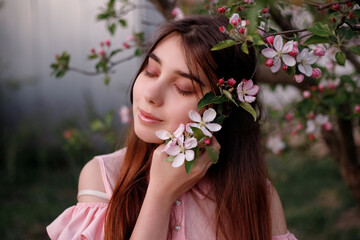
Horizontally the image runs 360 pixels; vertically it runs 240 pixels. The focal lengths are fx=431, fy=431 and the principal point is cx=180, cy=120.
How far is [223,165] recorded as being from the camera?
60.9 inches

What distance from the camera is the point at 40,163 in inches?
177

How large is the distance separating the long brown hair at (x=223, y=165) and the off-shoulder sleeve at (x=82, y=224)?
4 cm

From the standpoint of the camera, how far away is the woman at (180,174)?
1.31m

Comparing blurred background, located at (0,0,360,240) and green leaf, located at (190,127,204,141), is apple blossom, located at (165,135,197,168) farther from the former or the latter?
blurred background, located at (0,0,360,240)

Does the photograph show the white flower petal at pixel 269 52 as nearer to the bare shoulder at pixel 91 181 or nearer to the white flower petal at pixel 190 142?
the white flower petal at pixel 190 142

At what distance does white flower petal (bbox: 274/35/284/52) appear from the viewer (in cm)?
105

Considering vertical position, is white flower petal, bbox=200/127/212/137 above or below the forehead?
below

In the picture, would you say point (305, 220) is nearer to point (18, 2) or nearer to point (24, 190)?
point (24, 190)

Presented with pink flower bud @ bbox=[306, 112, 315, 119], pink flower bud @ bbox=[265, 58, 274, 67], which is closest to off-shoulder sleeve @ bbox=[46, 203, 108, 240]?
pink flower bud @ bbox=[265, 58, 274, 67]

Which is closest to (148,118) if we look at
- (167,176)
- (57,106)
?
(167,176)

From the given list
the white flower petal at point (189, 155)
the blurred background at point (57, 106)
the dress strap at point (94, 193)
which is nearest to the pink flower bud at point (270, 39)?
the white flower petal at point (189, 155)

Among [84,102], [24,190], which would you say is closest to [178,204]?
[24,190]

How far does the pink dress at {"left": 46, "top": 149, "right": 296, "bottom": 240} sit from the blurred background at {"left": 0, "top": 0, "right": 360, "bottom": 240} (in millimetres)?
2310

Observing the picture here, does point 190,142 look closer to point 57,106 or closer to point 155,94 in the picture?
point 155,94
